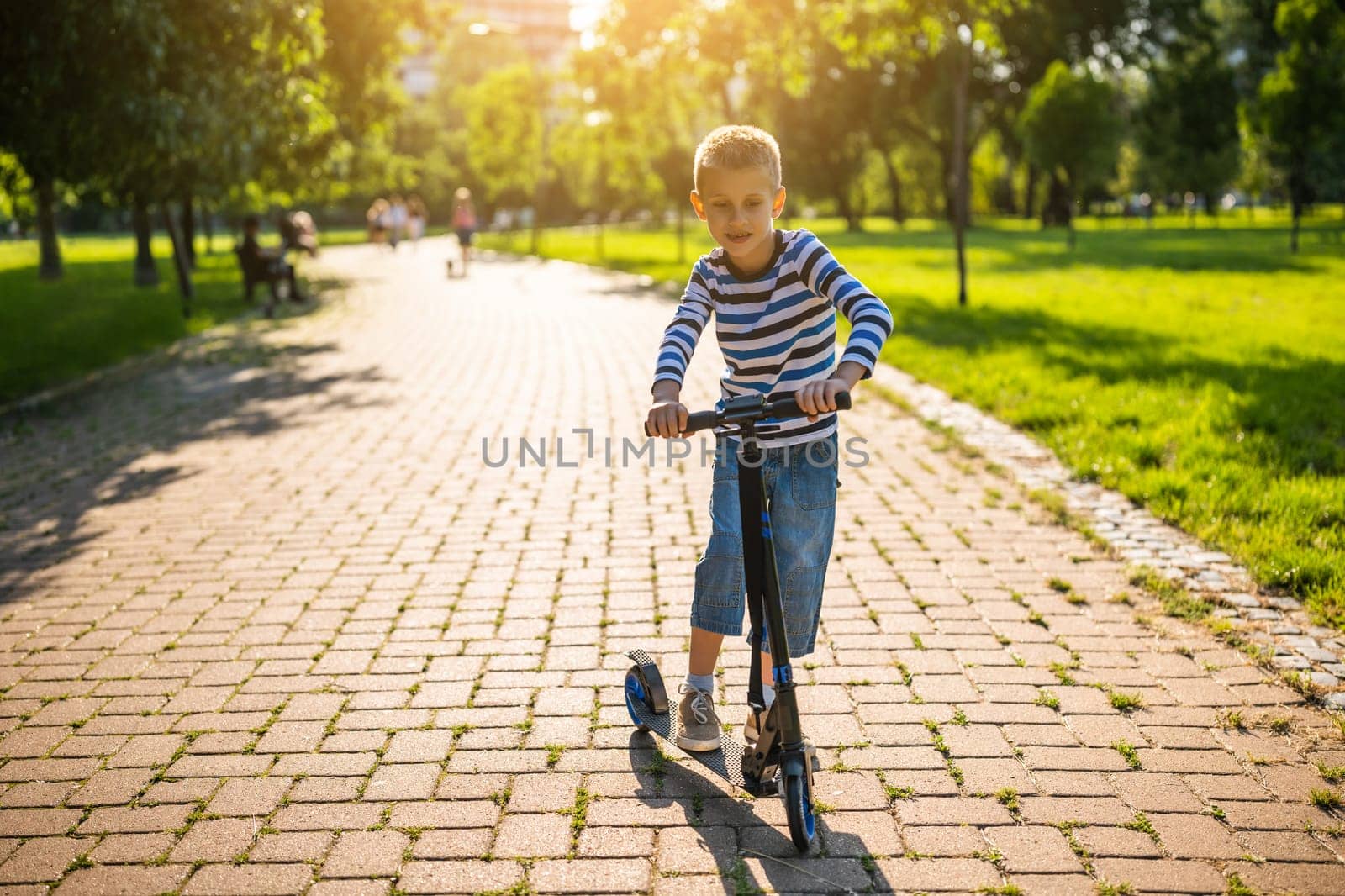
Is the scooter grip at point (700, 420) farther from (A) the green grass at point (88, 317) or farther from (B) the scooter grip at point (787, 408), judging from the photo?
(A) the green grass at point (88, 317)

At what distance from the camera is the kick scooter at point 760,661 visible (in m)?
2.88

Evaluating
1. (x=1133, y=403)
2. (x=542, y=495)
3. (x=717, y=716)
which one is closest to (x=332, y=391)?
(x=542, y=495)

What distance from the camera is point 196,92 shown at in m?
11.0

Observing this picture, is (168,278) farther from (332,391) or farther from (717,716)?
(717,716)

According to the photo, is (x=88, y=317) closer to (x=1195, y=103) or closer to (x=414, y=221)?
(x=414, y=221)

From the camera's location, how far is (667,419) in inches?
114

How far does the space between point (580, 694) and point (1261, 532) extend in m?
3.51

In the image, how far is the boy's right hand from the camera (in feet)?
9.48

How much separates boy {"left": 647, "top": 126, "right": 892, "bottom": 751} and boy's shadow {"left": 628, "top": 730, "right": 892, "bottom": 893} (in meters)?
0.13

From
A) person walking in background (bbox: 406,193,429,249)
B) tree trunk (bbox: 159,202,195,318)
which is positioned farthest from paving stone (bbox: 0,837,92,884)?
person walking in background (bbox: 406,193,429,249)

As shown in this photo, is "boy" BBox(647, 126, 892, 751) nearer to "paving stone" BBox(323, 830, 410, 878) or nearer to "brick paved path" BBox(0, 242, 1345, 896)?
"brick paved path" BBox(0, 242, 1345, 896)

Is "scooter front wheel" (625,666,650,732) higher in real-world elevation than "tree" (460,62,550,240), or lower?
lower

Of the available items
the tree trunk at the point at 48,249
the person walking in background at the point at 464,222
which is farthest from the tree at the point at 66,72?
the person walking in background at the point at 464,222

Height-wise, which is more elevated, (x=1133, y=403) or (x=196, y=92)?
(x=196, y=92)
